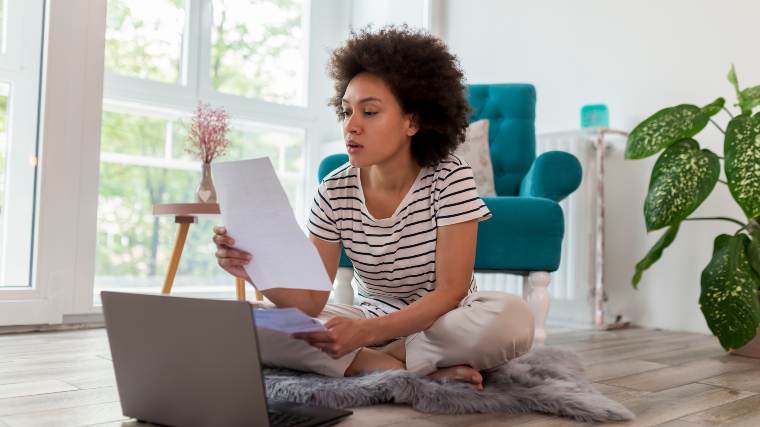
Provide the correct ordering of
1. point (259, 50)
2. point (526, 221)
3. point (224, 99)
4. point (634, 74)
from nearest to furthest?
point (526, 221) → point (634, 74) → point (224, 99) → point (259, 50)

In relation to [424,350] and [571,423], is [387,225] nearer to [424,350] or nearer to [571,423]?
[424,350]

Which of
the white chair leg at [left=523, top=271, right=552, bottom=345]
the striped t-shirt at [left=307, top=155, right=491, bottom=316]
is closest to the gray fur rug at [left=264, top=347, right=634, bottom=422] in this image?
the striped t-shirt at [left=307, top=155, right=491, bottom=316]

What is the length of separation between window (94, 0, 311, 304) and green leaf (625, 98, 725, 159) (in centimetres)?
180

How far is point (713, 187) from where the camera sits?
82.3 inches

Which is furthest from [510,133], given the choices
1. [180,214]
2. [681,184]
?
[180,214]

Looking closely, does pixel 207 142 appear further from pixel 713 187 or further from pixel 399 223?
pixel 713 187

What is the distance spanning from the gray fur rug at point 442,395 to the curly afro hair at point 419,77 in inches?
18.1

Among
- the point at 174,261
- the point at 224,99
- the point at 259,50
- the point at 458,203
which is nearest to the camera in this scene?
the point at 458,203

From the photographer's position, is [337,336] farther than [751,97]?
No

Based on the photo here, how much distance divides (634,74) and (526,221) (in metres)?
1.20

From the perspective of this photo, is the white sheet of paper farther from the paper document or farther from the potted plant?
the potted plant

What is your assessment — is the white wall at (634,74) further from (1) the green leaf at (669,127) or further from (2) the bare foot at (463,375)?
(2) the bare foot at (463,375)

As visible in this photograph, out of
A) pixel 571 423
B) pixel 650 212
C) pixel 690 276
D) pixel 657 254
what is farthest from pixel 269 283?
pixel 690 276

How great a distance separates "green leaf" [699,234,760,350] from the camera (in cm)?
188
